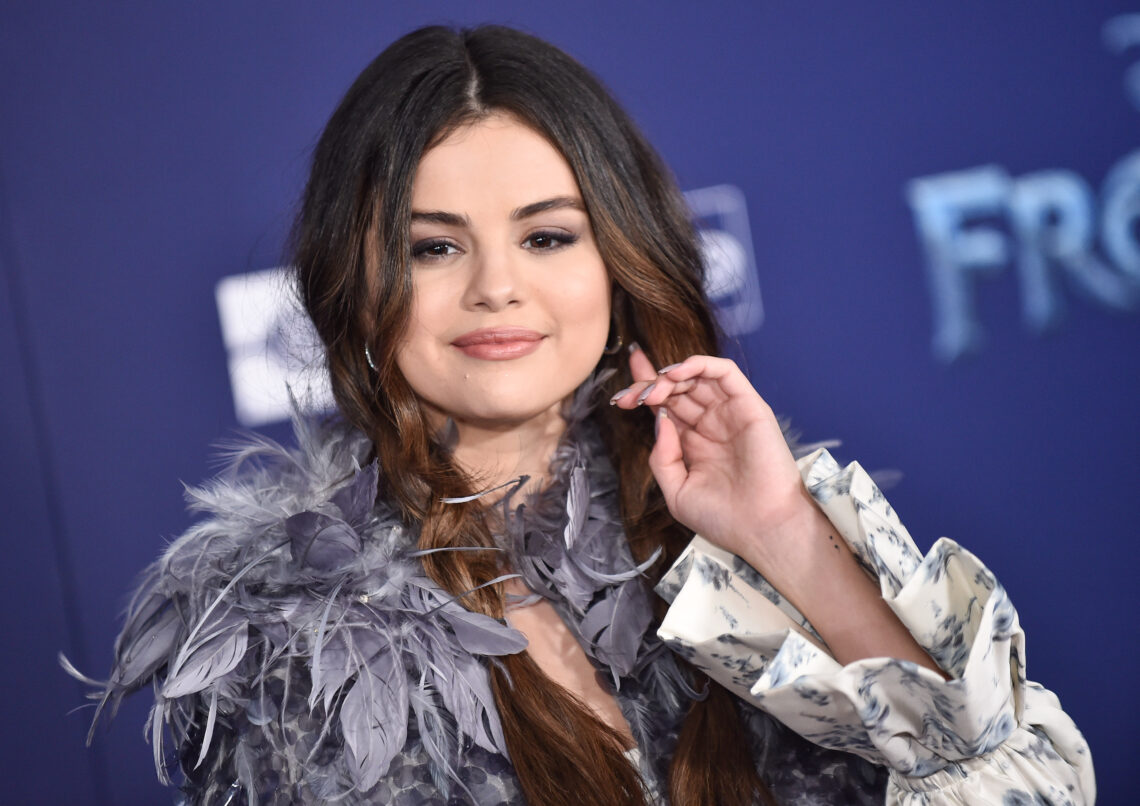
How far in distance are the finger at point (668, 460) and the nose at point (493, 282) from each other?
0.24 metres

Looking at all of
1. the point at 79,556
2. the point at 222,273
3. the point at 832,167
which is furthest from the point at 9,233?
the point at 832,167

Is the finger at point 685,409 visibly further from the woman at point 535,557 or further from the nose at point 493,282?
the nose at point 493,282

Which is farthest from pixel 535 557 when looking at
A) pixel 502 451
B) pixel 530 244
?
pixel 530 244

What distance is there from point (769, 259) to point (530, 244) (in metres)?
0.74

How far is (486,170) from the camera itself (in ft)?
4.23

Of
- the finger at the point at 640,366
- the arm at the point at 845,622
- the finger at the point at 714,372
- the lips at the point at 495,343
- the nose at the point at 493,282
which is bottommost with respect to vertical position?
the arm at the point at 845,622

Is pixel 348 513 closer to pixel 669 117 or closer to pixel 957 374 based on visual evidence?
pixel 669 117

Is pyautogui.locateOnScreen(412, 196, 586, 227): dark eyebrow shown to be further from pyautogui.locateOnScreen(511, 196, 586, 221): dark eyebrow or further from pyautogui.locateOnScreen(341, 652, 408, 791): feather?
pyautogui.locateOnScreen(341, 652, 408, 791): feather

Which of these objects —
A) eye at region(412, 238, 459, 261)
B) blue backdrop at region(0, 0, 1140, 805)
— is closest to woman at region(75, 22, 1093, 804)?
eye at region(412, 238, 459, 261)

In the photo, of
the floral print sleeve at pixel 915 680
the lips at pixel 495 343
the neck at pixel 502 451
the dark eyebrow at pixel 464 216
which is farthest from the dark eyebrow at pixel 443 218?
the floral print sleeve at pixel 915 680

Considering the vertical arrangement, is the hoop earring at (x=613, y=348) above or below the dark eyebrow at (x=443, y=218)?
below

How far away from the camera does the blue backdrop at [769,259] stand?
1.86 metres

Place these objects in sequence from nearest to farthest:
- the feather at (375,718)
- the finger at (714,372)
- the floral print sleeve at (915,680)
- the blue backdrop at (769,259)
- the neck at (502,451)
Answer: the floral print sleeve at (915,680) < the feather at (375,718) < the finger at (714,372) < the neck at (502,451) < the blue backdrop at (769,259)

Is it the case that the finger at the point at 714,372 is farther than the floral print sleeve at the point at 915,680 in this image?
Yes
